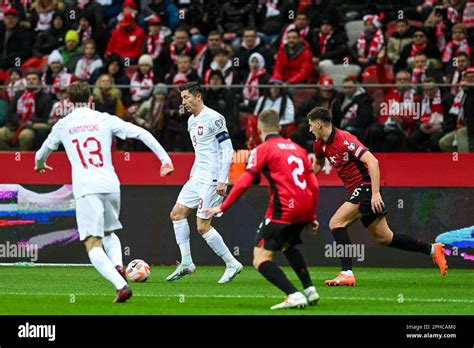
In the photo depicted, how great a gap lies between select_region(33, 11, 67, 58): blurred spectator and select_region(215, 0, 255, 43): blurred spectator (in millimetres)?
3152

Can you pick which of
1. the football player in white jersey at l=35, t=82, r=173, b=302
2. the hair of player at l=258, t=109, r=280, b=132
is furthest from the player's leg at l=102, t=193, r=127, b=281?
the hair of player at l=258, t=109, r=280, b=132

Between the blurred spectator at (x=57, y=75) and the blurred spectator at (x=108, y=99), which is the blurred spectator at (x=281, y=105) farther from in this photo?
the blurred spectator at (x=57, y=75)

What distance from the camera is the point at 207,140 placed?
15.7m

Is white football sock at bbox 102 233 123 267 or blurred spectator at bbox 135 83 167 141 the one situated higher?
blurred spectator at bbox 135 83 167 141

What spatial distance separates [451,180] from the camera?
18.8m

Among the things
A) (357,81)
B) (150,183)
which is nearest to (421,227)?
(357,81)

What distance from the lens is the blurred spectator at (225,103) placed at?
61.6 ft

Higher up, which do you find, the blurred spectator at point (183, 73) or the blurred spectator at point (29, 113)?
the blurred spectator at point (183, 73)

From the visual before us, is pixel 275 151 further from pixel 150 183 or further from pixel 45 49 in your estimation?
pixel 45 49

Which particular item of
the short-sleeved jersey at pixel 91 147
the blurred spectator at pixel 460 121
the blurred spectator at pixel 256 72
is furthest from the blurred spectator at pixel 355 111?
the short-sleeved jersey at pixel 91 147

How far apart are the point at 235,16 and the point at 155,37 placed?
6.05ft

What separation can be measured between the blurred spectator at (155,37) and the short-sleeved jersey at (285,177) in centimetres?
1039

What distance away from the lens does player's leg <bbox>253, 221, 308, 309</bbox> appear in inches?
461

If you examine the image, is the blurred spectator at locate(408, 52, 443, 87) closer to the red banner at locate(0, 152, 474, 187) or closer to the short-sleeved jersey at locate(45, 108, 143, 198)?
the red banner at locate(0, 152, 474, 187)
